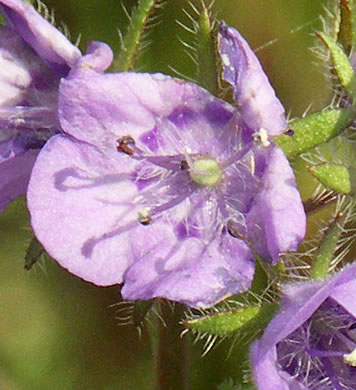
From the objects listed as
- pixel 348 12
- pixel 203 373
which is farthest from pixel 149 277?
pixel 203 373

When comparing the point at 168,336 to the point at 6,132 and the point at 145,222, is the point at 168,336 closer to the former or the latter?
the point at 145,222

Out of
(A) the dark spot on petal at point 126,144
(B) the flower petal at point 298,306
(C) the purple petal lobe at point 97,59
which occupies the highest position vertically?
(C) the purple petal lobe at point 97,59

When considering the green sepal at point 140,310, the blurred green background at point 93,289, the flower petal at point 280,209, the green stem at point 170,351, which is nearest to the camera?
the flower petal at point 280,209

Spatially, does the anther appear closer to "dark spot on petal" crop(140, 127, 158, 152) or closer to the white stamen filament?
"dark spot on petal" crop(140, 127, 158, 152)

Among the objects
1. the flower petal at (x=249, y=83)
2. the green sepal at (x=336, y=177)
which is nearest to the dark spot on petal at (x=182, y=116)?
the flower petal at (x=249, y=83)

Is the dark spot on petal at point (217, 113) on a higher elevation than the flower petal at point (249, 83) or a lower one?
lower

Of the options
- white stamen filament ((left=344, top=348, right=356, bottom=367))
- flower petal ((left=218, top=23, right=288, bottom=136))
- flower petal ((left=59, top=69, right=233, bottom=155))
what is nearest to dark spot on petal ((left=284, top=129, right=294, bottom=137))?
flower petal ((left=218, top=23, right=288, bottom=136))

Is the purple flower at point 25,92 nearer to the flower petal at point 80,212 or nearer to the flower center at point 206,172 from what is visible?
the flower petal at point 80,212

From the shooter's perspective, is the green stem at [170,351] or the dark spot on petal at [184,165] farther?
the green stem at [170,351]
